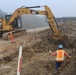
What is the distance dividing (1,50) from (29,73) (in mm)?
6882

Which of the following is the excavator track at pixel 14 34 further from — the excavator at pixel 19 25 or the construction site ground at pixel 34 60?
the construction site ground at pixel 34 60

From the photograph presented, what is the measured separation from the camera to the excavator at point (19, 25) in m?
24.8

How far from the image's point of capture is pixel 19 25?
31047 millimetres

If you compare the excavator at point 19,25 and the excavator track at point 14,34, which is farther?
the excavator track at point 14,34

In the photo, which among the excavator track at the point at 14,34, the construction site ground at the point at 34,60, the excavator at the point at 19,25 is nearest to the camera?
the construction site ground at the point at 34,60

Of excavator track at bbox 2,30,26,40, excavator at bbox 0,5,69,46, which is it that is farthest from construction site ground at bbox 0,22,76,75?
excavator track at bbox 2,30,26,40

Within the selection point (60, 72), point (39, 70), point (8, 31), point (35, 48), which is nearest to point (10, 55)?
point (35, 48)

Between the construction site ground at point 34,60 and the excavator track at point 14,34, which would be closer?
the construction site ground at point 34,60

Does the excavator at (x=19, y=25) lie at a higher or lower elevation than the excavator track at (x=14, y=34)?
higher

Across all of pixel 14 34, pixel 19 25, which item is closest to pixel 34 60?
pixel 14 34

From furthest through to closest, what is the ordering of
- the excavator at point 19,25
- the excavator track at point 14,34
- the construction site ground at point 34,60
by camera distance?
the excavator track at point 14,34 < the excavator at point 19,25 < the construction site ground at point 34,60

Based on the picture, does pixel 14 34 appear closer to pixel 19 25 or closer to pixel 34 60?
pixel 19 25

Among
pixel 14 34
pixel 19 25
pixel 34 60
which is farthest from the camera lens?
pixel 19 25

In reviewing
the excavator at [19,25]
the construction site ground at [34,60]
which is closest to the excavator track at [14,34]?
the excavator at [19,25]
